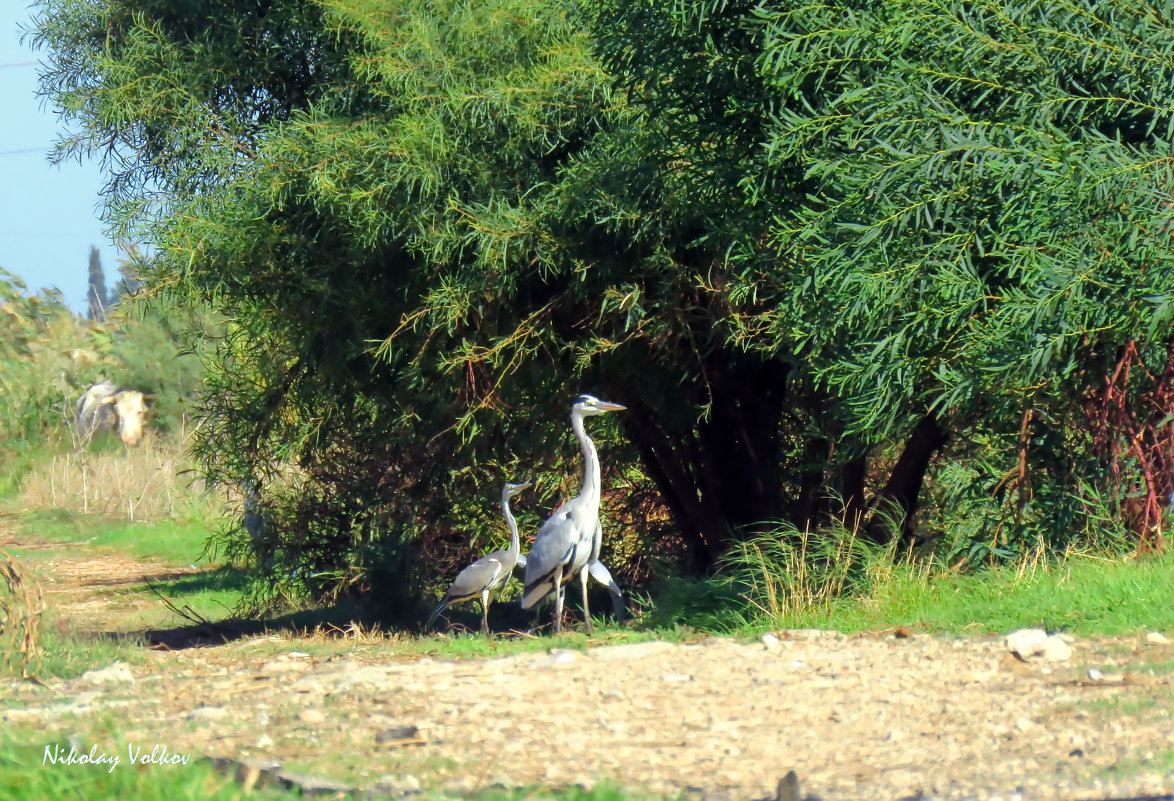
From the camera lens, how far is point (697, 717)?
16.6ft

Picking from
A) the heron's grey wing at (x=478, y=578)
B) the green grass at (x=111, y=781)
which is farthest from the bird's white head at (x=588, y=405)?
the green grass at (x=111, y=781)

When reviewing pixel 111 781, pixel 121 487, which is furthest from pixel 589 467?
pixel 121 487

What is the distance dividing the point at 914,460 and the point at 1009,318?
10.4 feet

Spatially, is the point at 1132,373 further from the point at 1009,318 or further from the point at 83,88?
the point at 83,88

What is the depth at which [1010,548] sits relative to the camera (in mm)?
8039

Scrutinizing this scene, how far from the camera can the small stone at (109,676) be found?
19.6 ft

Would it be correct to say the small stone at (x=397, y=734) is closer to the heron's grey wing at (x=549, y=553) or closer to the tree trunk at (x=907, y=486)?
the heron's grey wing at (x=549, y=553)

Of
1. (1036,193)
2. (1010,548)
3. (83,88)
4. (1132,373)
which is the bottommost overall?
(1010,548)

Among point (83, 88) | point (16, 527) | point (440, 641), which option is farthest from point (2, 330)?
point (440, 641)

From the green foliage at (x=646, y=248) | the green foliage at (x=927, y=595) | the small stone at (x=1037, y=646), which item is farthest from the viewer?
the green foliage at (x=646, y=248)

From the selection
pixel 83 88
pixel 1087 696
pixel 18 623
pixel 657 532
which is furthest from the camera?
pixel 657 532

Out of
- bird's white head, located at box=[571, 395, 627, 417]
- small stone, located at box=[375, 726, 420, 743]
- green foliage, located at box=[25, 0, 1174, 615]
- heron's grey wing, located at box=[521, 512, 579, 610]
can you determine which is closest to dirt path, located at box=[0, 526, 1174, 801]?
small stone, located at box=[375, 726, 420, 743]

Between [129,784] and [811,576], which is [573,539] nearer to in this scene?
[811,576]

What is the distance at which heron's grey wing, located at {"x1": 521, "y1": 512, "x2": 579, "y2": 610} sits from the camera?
882cm
